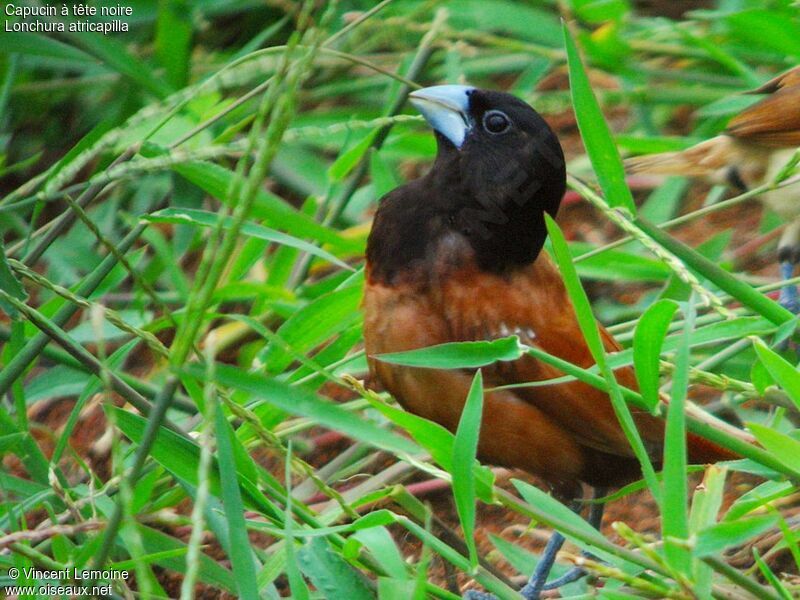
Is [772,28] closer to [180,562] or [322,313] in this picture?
[322,313]

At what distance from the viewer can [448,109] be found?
7.20ft

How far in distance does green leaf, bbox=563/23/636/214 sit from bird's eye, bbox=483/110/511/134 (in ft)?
1.93

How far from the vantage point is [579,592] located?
6.46 feet

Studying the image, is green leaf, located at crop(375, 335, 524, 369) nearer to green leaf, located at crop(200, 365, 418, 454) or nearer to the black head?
green leaf, located at crop(200, 365, 418, 454)

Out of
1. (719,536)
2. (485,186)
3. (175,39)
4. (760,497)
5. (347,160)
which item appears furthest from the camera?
(175,39)

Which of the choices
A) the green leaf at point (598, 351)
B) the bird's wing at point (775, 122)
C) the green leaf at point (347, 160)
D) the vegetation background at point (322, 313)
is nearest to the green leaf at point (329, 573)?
the vegetation background at point (322, 313)

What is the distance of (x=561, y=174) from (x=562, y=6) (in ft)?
4.21

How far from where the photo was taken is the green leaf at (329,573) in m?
1.56

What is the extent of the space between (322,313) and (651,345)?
95cm

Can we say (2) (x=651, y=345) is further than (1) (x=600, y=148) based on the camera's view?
No

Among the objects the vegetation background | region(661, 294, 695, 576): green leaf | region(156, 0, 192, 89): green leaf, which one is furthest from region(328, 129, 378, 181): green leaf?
region(661, 294, 695, 576): green leaf

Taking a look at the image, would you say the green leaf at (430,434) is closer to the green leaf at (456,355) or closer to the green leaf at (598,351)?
the green leaf at (456,355)

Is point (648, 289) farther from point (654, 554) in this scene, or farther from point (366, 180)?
point (654, 554)

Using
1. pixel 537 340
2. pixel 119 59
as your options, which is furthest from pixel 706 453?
pixel 119 59
